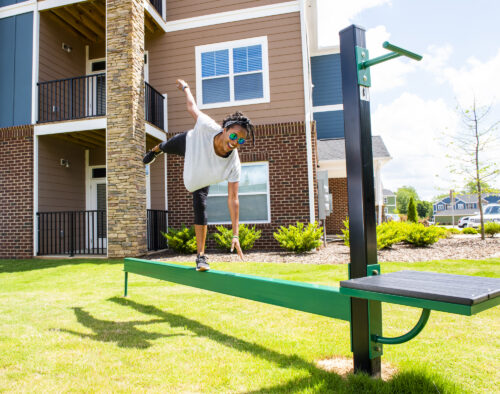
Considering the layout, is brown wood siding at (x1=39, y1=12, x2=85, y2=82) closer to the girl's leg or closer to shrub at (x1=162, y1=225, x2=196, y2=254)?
shrub at (x1=162, y1=225, x2=196, y2=254)

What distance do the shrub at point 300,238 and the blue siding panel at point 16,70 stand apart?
7911 mm

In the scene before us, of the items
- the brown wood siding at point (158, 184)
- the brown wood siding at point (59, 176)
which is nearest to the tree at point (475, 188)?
the brown wood siding at point (158, 184)

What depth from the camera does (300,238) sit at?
905 centimetres

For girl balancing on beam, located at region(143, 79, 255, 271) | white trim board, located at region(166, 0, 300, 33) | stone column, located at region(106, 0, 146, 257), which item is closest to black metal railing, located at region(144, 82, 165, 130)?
stone column, located at region(106, 0, 146, 257)

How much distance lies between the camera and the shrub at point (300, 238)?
29.8 feet

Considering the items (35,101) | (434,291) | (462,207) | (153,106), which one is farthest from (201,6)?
(462,207)

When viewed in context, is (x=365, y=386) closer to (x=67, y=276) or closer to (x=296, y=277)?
(x=296, y=277)

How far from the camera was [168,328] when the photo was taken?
347 centimetres

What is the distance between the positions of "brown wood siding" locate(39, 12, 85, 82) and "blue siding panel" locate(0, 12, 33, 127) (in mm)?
347

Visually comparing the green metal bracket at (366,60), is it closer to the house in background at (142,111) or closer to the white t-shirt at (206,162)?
the white t-shirt at (206,162)

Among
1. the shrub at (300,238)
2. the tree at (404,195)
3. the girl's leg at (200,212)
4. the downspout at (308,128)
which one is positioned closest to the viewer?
the girl's leg at (200,212)

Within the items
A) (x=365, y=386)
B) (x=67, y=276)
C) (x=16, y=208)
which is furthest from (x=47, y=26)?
(x=365, y=386)

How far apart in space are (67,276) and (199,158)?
15.7 feet

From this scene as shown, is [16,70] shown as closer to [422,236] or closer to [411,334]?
[411,334]
